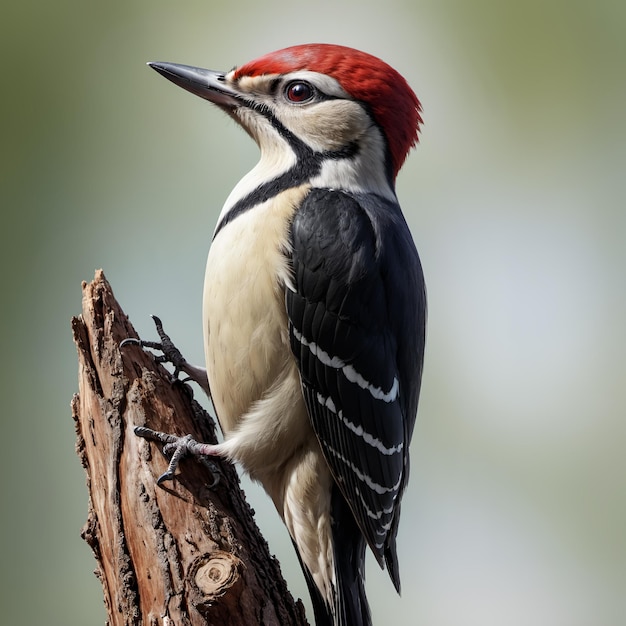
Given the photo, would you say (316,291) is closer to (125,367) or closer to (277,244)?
(277,244)

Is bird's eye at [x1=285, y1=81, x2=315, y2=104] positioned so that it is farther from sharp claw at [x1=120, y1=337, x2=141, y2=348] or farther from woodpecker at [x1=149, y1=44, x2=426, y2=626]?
sharp claw at [x1=120, y1=337, x2=141, y2=348]

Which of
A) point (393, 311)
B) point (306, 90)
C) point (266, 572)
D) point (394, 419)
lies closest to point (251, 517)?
point (266, 572)

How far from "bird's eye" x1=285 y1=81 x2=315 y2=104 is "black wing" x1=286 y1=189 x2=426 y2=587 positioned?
370mm

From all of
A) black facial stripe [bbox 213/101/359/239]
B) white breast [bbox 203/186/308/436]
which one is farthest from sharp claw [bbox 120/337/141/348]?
black facial stripe [bbox 213/101/359/239]

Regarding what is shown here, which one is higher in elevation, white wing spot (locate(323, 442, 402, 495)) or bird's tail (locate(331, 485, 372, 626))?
white wing spot (locate(323, 442, 402, 495))

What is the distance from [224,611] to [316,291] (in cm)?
96

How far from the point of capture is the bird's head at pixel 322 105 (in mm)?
2592

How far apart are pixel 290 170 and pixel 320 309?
20.3 inches

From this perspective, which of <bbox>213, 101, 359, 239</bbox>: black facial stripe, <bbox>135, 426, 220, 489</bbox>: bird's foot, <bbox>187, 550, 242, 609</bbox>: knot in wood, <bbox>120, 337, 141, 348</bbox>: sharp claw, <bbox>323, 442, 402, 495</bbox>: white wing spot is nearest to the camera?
<bbox>187, 550, 242, 609</bbox>: knot in wood

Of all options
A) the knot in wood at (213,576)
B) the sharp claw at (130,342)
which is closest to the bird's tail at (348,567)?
the knot in wood at (213,576)

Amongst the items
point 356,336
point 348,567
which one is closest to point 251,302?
point 356,336

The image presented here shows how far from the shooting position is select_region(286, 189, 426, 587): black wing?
2389 millimetres

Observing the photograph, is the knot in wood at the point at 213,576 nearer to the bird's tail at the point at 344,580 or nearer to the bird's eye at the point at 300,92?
the bird's tail at the point at 344,580

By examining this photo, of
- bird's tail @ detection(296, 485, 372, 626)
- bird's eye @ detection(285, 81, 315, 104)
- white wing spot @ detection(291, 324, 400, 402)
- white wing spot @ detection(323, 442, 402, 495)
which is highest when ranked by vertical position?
bird's eye @ detection(285, 81, 315, 104)
